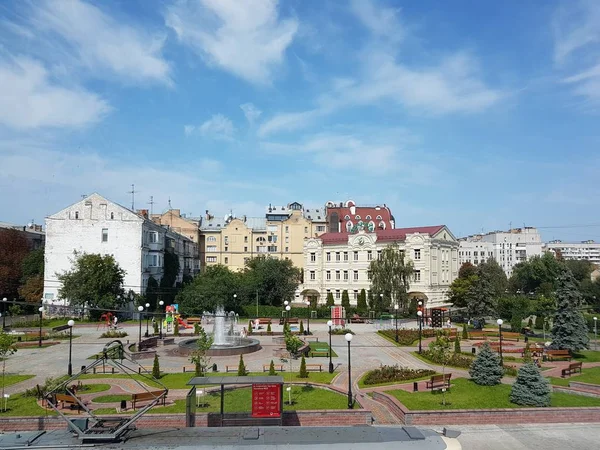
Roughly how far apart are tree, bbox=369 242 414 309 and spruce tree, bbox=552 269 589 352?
21.5 meters

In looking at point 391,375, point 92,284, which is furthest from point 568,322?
point 92,284

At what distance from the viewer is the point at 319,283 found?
6731 centimetres

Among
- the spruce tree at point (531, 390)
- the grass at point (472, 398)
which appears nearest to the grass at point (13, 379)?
the grass at point (472, 398)

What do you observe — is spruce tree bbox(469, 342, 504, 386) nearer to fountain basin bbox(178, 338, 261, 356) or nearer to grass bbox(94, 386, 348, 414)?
grass bbox(94, 386, 348, 414)

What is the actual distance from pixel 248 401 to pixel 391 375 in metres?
8.28

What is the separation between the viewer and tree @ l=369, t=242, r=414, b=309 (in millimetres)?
52531

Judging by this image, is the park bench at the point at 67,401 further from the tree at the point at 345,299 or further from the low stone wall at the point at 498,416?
the tree at the point at 345,299

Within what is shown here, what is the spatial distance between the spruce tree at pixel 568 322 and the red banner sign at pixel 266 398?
78.3 feet

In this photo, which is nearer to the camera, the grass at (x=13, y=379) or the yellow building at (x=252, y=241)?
the grass at (x=13, y=379)

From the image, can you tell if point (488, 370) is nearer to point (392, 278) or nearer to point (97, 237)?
point (392, 278)

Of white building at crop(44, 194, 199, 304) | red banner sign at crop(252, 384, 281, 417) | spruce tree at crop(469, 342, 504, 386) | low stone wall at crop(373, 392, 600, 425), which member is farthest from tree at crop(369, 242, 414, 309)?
red banner sign at crop(252, 384, 281, 417)

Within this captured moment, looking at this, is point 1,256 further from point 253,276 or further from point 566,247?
point 566,247

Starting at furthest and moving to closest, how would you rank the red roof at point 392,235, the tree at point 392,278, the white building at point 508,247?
the white building at point 508,247, the red roof at point 392,235, the tree at point 392,278

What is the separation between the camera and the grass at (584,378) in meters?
22.9
